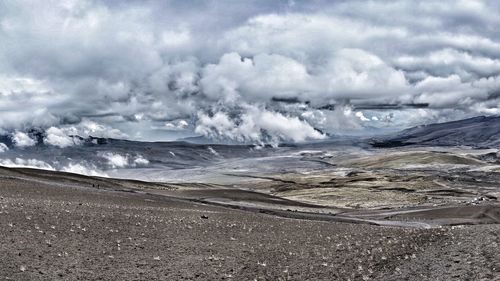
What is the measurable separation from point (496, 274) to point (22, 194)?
37417mm

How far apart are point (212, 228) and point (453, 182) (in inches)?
7061

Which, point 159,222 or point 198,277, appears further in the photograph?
A: point 159,222

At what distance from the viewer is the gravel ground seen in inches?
781

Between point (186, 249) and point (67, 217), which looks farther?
point (67, 217)

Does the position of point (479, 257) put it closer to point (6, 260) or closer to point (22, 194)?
point (6, 260)

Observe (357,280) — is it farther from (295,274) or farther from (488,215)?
(488,215)

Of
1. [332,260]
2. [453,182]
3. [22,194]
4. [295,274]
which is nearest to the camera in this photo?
[295,274]

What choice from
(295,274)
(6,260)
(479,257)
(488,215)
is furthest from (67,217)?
(488,215)

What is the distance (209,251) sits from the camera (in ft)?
82.6

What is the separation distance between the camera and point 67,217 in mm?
29891

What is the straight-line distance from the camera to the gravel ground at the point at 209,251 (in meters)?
19.8

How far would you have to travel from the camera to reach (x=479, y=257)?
2203 centimetres

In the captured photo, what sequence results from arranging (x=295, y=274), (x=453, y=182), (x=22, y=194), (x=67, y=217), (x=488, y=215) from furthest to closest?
(x=453, y=182), (x=488, y=215), (x=22, y=194), (x=67, y=217), (x=295, y=274)

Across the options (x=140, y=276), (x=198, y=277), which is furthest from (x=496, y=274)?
(x=140, y=276)
